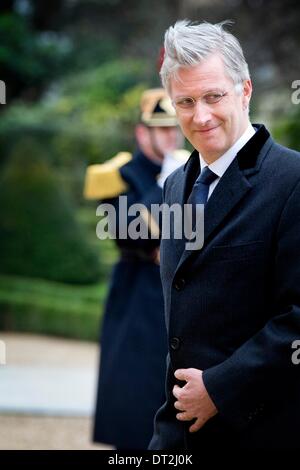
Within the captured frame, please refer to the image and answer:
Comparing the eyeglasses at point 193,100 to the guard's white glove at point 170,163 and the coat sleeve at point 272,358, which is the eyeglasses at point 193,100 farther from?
the guard's white glove at point 170,163

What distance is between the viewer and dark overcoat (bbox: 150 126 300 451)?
2.09 metres

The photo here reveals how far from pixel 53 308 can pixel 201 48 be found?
8402 mm

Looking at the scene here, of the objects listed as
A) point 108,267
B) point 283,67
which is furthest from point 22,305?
point 283,67

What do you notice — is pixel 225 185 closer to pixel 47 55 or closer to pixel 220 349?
pixel 220 349

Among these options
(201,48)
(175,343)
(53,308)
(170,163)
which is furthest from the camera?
(53,308)

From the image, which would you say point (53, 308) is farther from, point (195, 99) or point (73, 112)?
point (195, 99)

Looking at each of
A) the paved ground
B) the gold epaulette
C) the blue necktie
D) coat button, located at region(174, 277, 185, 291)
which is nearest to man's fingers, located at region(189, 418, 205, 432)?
coat button, located at region(174, 277, 185, 291)

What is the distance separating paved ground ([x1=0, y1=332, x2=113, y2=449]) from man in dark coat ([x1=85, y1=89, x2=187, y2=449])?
0.91 m

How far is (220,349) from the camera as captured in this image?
86.0 inches

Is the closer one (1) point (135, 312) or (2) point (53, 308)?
(1) point (135, 312)

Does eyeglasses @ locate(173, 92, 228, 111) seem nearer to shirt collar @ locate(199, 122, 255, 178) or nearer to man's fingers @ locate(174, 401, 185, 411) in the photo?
shirt collar @ locate(199, 122, 255, 178)

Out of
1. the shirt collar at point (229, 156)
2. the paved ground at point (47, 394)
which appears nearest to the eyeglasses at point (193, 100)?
the shirt collar at point (229, 156)

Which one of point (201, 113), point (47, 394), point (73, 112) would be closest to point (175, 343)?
point (201, 113)

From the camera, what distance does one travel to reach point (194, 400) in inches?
86.2
